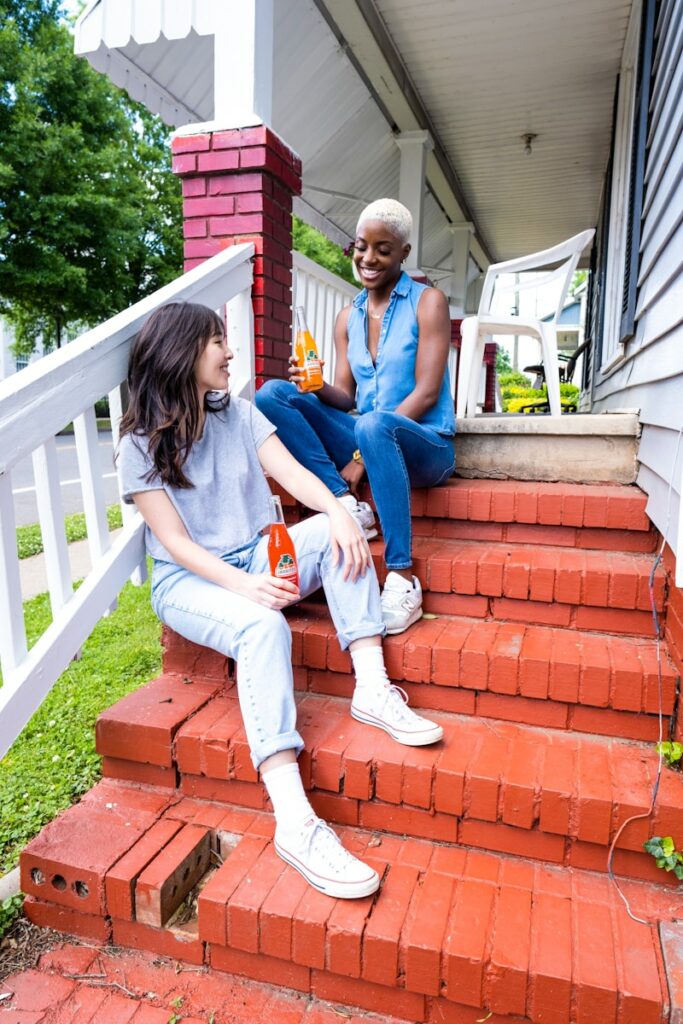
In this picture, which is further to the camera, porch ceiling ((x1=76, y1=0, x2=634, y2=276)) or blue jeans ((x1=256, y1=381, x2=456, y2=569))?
porch ceiling ((x1=76, y1=0, x2=634, y2=276))

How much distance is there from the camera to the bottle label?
1.88 m

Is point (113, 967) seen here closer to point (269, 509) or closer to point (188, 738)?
point (188, 738)

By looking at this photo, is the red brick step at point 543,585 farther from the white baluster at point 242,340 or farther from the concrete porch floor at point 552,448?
the white baluster at point 242,340

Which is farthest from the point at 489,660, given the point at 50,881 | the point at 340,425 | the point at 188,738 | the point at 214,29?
the point at 214,29

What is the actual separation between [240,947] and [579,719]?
1.07m

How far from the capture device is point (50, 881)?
176 cm

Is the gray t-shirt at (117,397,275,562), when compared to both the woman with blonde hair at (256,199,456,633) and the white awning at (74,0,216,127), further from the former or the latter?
the white awning at (74,0,216,127)

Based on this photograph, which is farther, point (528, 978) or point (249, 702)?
point (249, 702)

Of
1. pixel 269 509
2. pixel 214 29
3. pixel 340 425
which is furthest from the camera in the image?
pixel 214 29

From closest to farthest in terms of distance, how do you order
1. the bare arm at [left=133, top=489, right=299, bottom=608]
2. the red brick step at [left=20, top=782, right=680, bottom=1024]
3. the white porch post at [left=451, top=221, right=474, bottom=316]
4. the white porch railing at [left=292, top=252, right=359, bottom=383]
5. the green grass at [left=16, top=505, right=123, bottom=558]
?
the red brick step at [left=20, top=782, right=680, bottom=1024], the bare arm at [left=133, top=489, right=299, bottom=608], the white porch railing at [left=292, top=252, right=359, bottom=383], the green grass at [left=16, top=505, right=123, bottom=558], the white porch post at [left=451, top=221, right=474, bottom=316]

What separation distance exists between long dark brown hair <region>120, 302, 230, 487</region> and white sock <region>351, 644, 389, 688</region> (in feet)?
2.34

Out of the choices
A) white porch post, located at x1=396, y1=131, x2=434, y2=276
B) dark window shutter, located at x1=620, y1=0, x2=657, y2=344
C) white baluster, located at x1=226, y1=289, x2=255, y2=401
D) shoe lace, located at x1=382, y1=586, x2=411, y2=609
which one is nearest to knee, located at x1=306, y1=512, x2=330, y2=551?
shoe lace, located at x1=382, y1=586, x2=411, y2=609

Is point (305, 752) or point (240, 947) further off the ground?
point (305, 752)

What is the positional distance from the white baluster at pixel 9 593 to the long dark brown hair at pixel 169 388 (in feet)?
1.29
